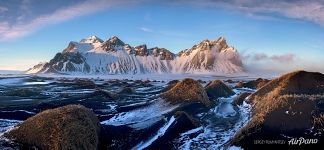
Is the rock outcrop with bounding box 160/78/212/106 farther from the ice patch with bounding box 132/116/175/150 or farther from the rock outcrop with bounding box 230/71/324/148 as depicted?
the rock outcrop with bounding box 230/71/324/148

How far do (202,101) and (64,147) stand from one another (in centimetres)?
2394

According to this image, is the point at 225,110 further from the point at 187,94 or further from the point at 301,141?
the point at 301,141

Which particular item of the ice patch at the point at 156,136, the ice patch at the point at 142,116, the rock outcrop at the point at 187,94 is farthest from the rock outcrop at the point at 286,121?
the rock outcrop at the point at 187,94

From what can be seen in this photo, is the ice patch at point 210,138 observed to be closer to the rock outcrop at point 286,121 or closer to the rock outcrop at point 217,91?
the rock outcrop at point 286,121

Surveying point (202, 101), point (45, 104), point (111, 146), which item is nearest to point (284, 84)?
point (202, 101)

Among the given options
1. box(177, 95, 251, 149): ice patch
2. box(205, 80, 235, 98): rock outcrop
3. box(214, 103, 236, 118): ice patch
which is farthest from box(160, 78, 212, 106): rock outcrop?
box(177, 95, 251, 149): ice patch

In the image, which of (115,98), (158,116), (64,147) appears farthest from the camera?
(115,98)

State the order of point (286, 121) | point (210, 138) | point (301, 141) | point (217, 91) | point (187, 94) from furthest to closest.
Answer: point (217, 91) < point (187, 94) < point (210, 138) < point (286, 121) < point (301, 141)

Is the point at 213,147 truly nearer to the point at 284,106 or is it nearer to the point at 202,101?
the point at 284,106

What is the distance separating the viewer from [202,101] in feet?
139

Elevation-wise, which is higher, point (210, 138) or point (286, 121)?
point (286, 121)

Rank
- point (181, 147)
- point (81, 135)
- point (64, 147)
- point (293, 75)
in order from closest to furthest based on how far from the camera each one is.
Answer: point (64, 147) → point (81, 135) → point (181, 147) → point (293, 75)

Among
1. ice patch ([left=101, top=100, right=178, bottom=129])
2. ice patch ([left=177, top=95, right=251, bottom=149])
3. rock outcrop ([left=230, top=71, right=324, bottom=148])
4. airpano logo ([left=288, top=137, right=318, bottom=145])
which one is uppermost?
rock outcrop ([left=230, top=71, right=324, bottom=148])

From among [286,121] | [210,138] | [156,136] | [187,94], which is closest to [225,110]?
[187,94]
